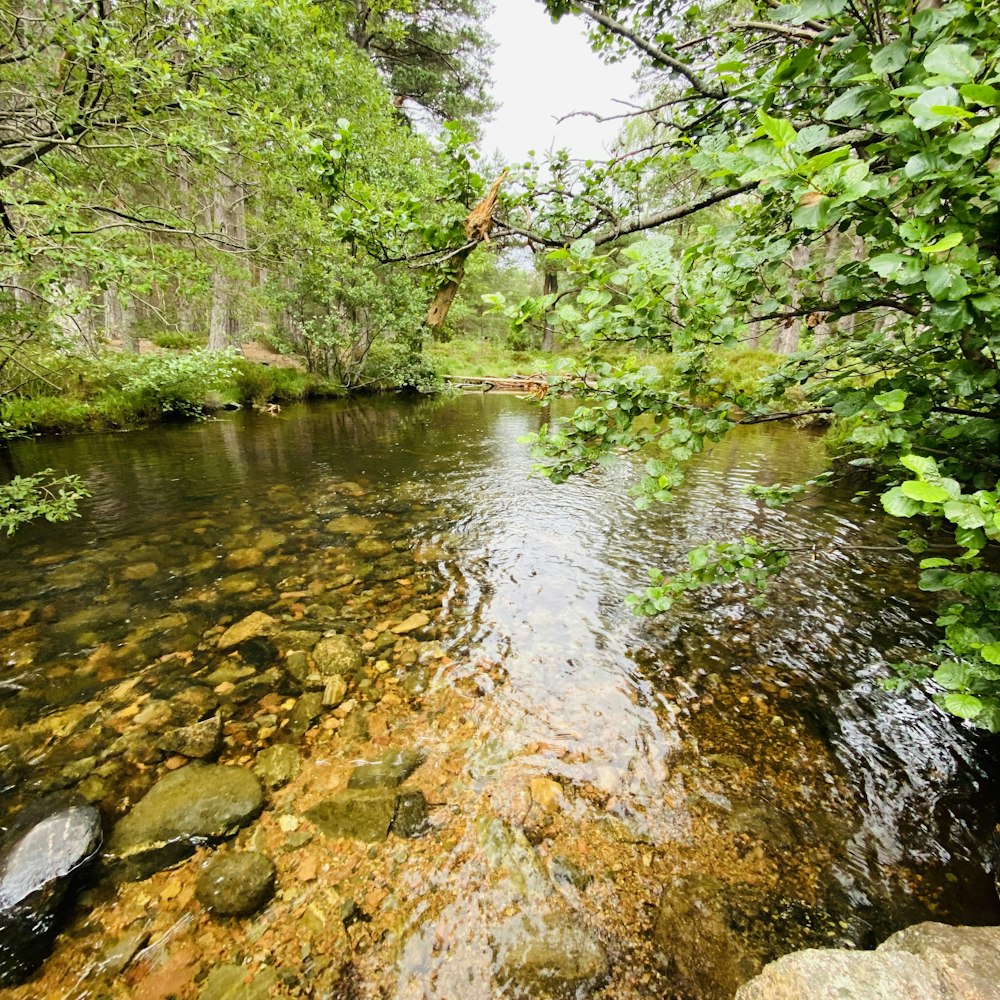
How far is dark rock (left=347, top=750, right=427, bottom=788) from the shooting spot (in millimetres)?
3090

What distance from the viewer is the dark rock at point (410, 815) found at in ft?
9.18

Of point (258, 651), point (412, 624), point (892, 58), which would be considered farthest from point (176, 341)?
point (892, 58)

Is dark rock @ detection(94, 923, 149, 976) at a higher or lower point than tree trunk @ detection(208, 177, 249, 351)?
lower

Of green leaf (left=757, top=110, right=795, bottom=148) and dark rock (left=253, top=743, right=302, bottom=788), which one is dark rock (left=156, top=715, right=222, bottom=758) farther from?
green leaf (left=757, top=110, right=795, bottom=148)

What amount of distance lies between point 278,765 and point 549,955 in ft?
6.90

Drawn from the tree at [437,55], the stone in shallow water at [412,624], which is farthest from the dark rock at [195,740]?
the tree at [437,55]

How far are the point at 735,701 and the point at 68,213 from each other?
777 centimetres

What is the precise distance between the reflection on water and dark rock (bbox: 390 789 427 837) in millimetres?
221

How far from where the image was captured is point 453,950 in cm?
222

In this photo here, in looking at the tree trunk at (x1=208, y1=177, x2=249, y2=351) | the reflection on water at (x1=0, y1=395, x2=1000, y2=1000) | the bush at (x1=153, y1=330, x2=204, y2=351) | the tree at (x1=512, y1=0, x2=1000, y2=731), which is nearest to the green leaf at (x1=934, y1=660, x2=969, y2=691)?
the tree at (x1=512, y1=0, x2=1000, y2=731)

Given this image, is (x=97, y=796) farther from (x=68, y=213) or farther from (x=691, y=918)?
(x=68, y=213)

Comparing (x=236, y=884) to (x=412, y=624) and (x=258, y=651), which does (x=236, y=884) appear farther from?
(x=412, y=624)

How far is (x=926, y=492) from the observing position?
1426 millimetres

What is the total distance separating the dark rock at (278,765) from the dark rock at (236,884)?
0.50 metres
